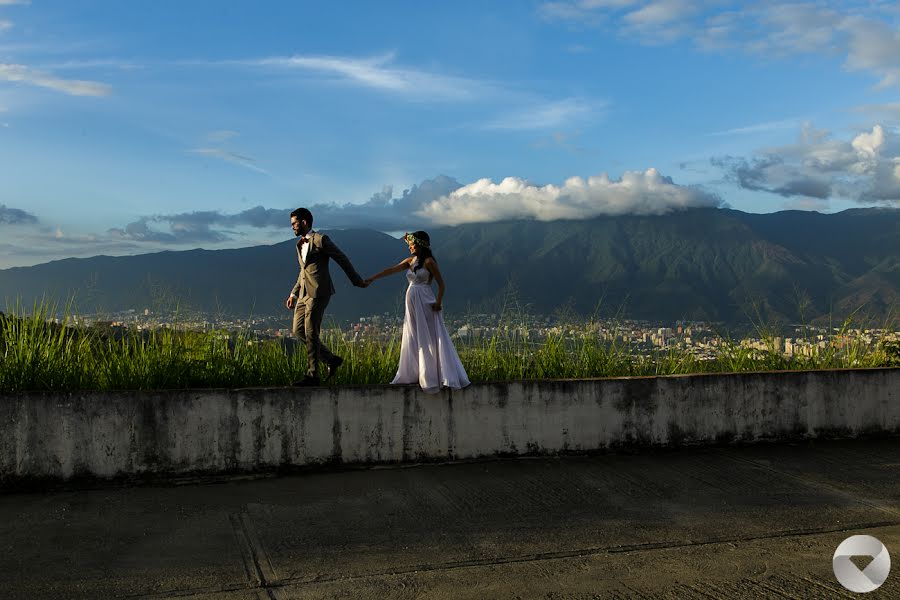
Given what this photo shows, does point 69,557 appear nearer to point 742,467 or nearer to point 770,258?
point 742,467

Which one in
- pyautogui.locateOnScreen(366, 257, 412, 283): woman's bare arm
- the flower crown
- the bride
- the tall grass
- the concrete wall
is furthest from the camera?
pyautogui.locateOnScreen(366, 257, 412, 283): woman's bare arm

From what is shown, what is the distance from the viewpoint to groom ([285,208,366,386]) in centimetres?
695

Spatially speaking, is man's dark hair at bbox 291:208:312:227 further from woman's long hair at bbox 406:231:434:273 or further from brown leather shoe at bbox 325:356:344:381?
brown leather shoe at bbox 325:356:344:381

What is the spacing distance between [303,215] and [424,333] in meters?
1.52

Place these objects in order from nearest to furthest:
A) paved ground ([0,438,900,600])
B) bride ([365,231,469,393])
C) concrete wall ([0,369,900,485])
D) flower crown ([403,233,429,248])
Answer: paved ground ([0,438,900,600]) < concrete wall ([0,369,900,485]) < bride ([365,231,469,393]) < flower crown ([403,233,429,248])

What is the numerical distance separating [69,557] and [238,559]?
101cm

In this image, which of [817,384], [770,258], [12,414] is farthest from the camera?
[770,258]

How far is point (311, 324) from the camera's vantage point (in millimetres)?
6965

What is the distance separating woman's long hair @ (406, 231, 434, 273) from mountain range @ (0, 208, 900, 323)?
0.79m

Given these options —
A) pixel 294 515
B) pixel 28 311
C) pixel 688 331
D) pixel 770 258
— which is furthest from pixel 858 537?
pixel 770 258

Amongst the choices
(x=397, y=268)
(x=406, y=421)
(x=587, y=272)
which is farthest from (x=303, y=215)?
(x=587, y=272)

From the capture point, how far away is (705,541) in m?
4.82

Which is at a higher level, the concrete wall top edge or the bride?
the bride

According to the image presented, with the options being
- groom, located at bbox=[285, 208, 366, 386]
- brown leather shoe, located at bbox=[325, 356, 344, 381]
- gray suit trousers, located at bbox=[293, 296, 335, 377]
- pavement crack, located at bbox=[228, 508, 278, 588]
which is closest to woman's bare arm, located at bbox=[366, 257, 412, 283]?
groom, located at bbox=[285, 208, 366, 386]
